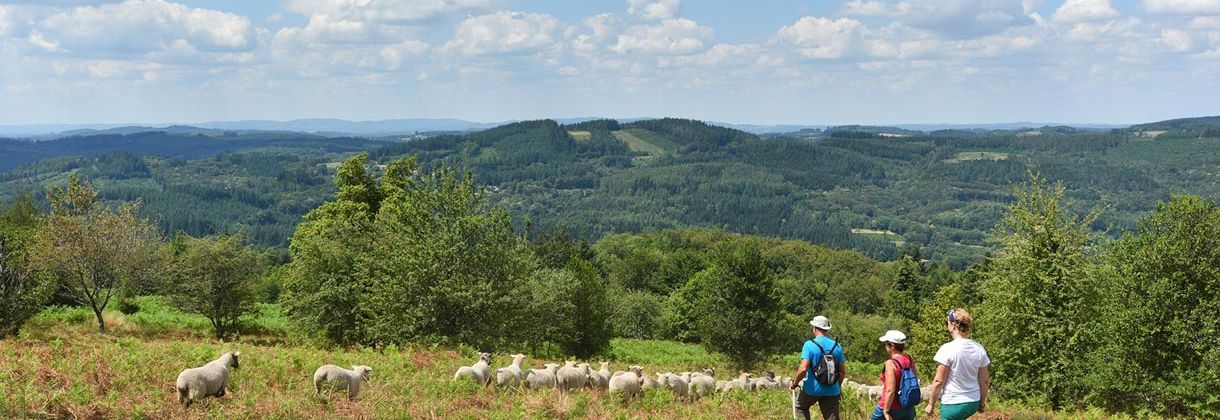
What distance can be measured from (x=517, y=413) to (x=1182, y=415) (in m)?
20.3

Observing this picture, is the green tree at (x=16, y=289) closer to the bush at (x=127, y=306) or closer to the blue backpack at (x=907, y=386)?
the bush at (x=127, y=306)

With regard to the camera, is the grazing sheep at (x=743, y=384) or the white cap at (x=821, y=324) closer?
the white cap at (x=821, y=324)

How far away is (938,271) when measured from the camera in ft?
438

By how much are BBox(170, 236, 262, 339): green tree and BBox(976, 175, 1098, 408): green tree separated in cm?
3338

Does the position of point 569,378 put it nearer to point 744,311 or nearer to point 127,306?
point 744,311

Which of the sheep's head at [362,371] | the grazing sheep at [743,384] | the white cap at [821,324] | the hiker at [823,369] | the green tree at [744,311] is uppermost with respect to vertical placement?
the white cap at [821,324]

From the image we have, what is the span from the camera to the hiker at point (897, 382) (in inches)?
399

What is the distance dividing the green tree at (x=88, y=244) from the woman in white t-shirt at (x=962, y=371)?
3241 centimetres

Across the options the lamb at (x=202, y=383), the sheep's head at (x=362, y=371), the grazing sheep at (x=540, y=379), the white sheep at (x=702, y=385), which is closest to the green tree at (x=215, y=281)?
the sheep's head at (x=362, y=371)

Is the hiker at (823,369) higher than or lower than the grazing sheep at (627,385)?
higher

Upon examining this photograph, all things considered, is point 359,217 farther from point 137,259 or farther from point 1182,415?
point 1182,415

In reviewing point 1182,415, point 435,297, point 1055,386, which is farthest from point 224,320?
point 1182,415

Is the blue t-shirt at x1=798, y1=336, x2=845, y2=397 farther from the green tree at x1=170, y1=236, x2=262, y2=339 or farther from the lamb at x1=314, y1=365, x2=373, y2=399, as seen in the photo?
the green tree at x1=170, y1=236, x2=262, y2=339

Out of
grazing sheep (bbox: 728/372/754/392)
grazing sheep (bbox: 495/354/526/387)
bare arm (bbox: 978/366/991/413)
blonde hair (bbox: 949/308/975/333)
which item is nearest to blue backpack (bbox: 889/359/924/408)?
bare arm (bbox: 978/366/991/413)
